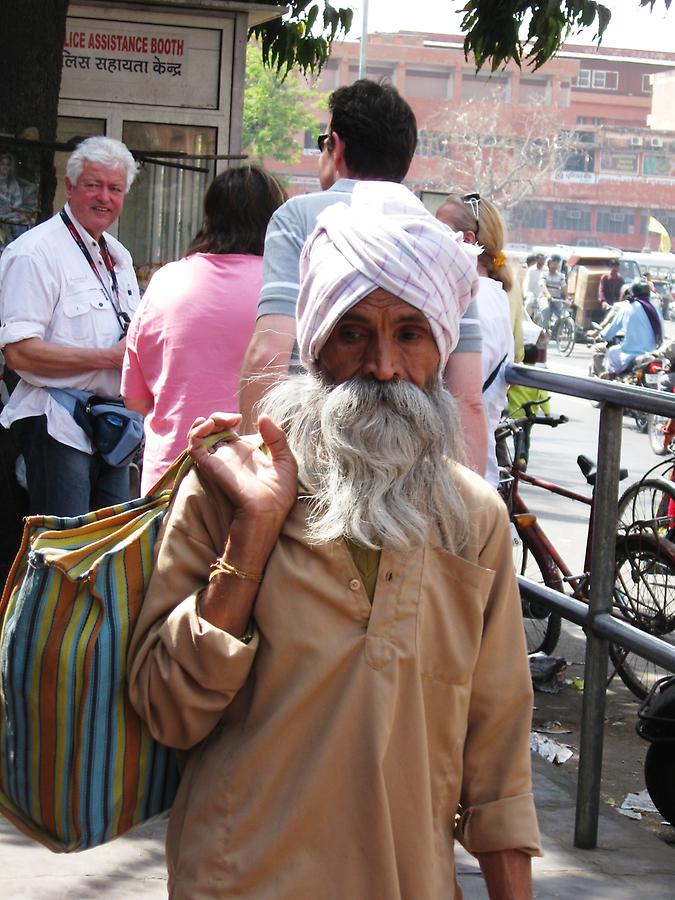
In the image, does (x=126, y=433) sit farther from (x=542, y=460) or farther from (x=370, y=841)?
(x=542, y=460)

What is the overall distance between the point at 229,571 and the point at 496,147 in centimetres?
8036

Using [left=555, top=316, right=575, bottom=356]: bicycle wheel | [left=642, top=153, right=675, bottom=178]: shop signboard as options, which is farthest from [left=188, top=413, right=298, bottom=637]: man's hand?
[left=642, top=153, right=675, bottom=178]: shop signboard

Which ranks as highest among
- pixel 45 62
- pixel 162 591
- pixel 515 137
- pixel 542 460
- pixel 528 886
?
pixel 515 137

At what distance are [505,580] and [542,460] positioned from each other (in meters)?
12.2

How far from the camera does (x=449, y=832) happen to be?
6.29ft

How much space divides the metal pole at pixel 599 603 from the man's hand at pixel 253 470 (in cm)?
189

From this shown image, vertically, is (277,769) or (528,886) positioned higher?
(277,769)

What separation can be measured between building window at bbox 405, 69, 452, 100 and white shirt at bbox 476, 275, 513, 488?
8736 centimetres

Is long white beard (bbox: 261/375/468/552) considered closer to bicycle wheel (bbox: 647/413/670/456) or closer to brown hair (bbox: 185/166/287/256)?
brown hair (bbox: 185/166/287/256)

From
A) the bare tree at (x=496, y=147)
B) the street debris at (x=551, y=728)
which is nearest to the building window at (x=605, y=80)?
the bare tree at (x=496, y=147)

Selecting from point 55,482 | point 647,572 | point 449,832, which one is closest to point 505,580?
point 449,832

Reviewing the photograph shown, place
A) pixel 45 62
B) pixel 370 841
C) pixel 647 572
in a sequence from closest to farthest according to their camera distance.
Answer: pixel 370 841 < pixel 647 572 < pixel 45 62

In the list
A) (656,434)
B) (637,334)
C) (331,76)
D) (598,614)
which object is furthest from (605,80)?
(598,614)

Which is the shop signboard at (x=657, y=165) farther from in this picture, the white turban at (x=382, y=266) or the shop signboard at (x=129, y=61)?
the white turban at (x=382, y=266)
